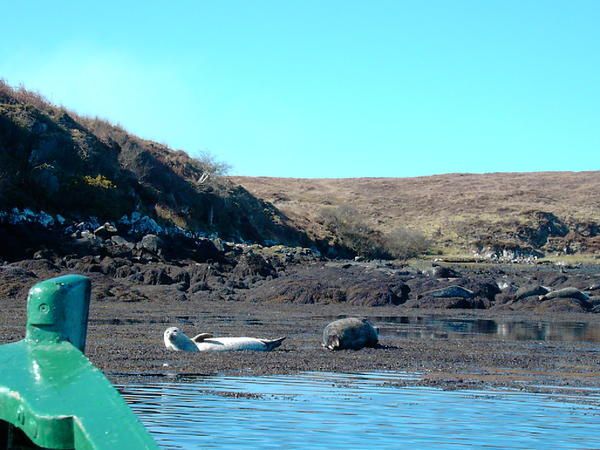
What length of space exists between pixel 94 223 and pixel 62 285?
40.5 meters

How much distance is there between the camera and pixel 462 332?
2053 cm

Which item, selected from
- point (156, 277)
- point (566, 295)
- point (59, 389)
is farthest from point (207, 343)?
point (566, 295)

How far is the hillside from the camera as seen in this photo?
82.0m

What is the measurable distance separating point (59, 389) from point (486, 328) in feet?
66.3

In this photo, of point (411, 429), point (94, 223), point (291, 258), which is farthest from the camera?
point (291, 258)

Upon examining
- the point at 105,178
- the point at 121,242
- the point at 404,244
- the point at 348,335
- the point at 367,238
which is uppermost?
the point at 105,178

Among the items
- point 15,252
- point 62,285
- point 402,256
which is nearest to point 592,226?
point 402,256

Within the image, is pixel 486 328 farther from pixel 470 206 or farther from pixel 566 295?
pixel 470 206

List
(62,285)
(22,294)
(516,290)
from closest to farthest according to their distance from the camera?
(62,285) → (22,294) → (516,290)

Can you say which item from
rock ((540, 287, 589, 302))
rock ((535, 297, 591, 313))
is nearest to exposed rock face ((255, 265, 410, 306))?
rock ((535, 297, 591, 313))

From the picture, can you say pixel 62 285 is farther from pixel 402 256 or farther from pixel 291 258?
pixel 402 256

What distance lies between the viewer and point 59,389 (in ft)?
7.83

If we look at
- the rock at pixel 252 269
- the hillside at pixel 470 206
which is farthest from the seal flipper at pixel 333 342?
the hillside at pixel 470 206

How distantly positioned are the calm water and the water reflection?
26.3 ft
